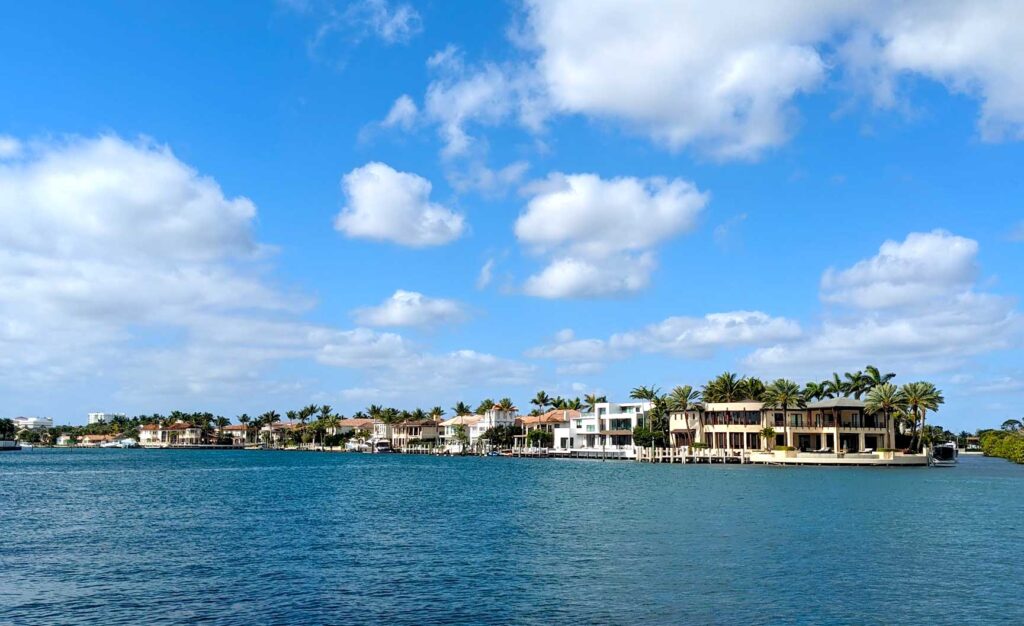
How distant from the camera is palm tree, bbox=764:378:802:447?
141 m

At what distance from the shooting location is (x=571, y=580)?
3478cm

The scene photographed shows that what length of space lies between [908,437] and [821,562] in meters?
125

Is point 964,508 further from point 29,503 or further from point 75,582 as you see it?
point 29,503

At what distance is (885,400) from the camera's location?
13362cm

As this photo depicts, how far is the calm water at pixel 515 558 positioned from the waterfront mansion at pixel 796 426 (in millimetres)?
62603

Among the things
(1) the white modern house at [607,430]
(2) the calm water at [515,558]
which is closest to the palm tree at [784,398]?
(1) the white modern house at [607,430]

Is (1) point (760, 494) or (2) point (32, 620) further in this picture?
(1) point (760, 494)

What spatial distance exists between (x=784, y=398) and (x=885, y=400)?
15518 mm

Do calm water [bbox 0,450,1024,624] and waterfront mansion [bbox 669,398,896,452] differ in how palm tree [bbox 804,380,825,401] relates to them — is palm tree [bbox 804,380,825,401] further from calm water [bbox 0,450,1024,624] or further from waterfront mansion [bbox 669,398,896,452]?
calm water [bbox 0,450,1024,624]

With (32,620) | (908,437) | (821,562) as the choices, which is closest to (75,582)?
(32,620)

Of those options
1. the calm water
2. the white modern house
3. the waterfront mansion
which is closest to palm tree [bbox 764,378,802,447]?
the waterfront mansion

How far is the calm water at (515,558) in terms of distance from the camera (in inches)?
1160

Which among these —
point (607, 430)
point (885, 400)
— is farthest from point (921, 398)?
point (607, 430)

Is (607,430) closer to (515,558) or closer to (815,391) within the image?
(815,391)
